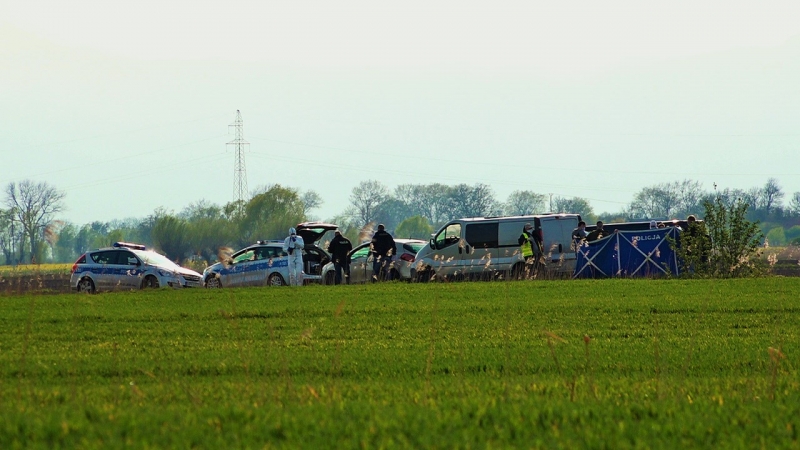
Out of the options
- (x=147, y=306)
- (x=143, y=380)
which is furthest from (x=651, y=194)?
(x=143, y=380)

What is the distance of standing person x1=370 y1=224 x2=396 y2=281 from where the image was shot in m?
30.8

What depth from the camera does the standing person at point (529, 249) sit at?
29.9 metres

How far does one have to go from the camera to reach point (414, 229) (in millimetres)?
147625

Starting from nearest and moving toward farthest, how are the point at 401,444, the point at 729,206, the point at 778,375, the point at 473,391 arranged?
1. the point at 401,444
2. the point at 473,391
3. the point at 778,375
4. the point at 729,206

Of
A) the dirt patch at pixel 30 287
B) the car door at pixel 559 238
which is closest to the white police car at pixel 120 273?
the dirt patch at pixel 30 287

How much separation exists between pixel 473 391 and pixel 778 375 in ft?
10.5

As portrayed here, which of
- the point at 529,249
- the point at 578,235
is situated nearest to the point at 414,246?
the point at 529,249

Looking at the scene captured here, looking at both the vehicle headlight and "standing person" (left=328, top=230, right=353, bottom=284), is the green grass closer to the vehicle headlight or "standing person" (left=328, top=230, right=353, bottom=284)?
the vehicle headlight

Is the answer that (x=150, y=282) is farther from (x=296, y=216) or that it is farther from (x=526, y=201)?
(x=526, y=201)

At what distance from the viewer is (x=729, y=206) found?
29531mm

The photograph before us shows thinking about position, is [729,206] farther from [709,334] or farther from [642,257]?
[709,334]

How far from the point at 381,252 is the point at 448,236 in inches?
88.5

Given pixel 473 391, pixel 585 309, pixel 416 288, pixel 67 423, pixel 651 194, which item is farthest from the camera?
pixel 651 194

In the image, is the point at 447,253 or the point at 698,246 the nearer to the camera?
the point at 698,246
